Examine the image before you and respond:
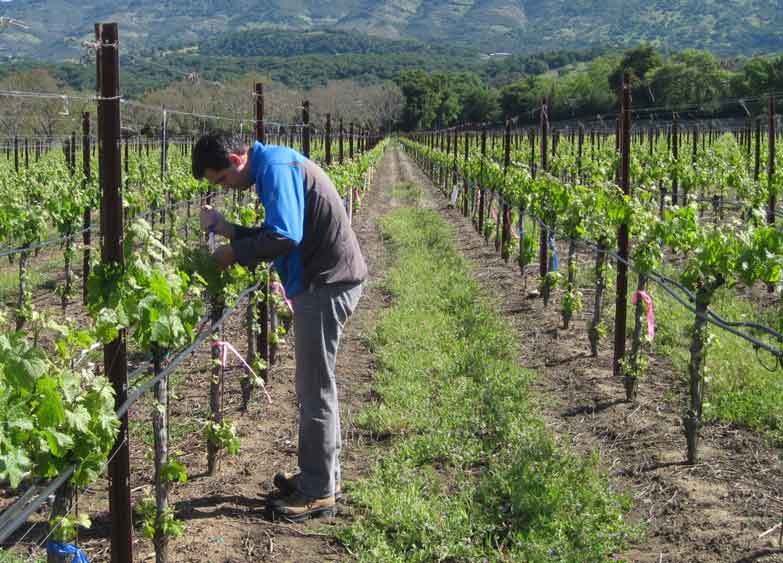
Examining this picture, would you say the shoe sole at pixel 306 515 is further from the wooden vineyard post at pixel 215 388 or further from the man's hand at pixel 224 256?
the man's hand at pixel 224 256

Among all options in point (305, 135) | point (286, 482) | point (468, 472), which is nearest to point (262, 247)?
point (286, 482)

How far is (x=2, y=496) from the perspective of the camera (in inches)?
190

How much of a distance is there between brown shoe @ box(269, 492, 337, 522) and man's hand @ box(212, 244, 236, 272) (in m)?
1.32

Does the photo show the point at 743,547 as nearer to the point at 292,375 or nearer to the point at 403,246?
the point at 292,375

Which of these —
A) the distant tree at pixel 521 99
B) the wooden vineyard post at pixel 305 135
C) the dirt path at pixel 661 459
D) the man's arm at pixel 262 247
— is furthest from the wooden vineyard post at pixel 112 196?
the distant tree at pixel 521 99

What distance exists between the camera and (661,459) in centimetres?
552

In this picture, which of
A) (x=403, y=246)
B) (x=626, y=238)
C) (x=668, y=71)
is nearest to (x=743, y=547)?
(x=626, y=238)

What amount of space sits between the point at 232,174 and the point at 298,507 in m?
1.78

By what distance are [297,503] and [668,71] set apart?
39834 millimetres

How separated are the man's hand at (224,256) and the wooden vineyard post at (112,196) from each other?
2.85ft

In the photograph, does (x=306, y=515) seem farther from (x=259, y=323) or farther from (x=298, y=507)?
(x=259, y=323)

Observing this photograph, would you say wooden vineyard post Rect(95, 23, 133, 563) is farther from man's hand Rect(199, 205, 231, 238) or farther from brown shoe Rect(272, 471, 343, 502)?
brown shoe Rect(272, 471, 343, 502)

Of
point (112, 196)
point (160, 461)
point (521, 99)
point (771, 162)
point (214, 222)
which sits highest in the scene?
point (521, 99)

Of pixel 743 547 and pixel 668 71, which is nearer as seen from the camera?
pixel 743 547
